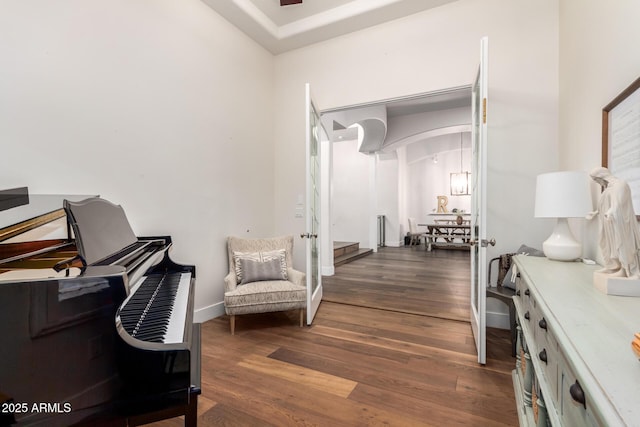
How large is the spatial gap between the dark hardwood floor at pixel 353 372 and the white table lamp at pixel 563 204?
36.4 inches

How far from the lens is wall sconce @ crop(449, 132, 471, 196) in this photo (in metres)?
9.56

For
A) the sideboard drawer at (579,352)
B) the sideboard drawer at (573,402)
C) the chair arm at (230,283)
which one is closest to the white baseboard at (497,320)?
the sideboard drawer at (579,352)

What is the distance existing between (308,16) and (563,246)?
3.29m

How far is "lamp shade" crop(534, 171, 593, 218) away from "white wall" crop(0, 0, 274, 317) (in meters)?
2.78

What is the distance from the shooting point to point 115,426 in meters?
0.92

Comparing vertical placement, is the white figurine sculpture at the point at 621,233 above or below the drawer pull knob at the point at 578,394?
above

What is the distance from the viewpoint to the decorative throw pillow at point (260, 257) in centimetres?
307

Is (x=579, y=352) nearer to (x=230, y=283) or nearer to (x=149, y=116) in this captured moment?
(x=230, y=283)

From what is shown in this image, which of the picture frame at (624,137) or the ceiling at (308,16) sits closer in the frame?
the picture frame at (624,137)

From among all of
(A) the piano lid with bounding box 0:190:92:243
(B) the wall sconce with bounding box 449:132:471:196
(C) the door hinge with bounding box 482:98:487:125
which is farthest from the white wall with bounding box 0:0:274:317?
(B) the wall sconce with bounding box 449:132:471:196

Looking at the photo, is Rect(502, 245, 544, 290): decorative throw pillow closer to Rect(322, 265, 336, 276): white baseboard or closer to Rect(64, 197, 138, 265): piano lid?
Rect(64, 197, 138, 265): piano lid

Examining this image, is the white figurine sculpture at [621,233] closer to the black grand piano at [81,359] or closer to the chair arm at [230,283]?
the black grand piano at [81,359]

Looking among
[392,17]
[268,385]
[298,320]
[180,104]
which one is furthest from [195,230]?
[392,17]

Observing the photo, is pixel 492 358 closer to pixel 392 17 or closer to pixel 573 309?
pixel 573 309
